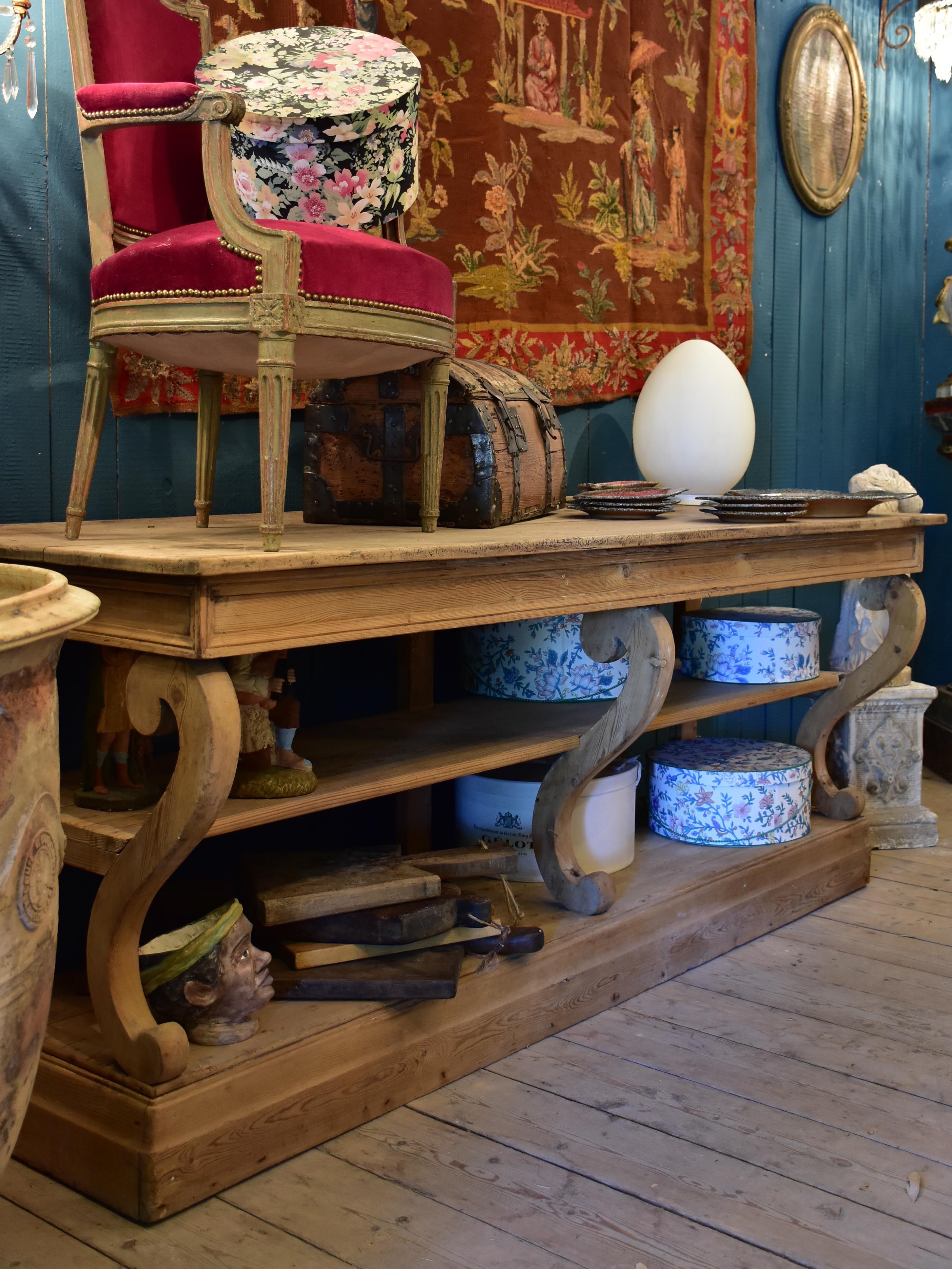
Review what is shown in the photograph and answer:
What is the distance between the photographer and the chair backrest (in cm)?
177

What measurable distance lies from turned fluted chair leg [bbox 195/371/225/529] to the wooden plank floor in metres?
1.01

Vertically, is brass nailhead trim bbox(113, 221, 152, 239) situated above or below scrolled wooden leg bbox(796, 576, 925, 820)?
above

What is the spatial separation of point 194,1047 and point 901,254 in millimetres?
3784

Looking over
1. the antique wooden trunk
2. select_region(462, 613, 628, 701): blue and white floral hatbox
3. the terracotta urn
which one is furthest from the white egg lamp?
the terracotta urn

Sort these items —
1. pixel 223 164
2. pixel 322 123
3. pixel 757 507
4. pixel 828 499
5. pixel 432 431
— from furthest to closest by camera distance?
pixel 828 499
pixel 757 507
pixel 322 123
pixel 432 431
pixel 223 164

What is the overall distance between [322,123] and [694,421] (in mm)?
1155

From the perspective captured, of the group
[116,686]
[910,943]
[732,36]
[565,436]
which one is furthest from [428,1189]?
Answer: [732,36]

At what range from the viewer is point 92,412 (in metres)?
1.68

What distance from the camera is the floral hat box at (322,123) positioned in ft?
6.37

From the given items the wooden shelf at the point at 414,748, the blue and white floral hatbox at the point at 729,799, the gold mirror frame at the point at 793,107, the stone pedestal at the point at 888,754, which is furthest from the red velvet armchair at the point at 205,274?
the gold mirror frame at the point at 793,107

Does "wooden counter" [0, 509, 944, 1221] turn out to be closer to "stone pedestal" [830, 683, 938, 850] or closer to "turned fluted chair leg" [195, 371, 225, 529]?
"turned fluted chair leg" [195, 371, 225, 529]

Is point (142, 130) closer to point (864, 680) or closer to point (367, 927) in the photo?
point (367, 927)

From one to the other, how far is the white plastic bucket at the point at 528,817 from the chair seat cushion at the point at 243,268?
96 centimetres

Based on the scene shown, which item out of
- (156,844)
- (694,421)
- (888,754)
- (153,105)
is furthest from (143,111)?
(888,754)
